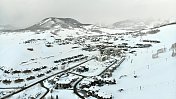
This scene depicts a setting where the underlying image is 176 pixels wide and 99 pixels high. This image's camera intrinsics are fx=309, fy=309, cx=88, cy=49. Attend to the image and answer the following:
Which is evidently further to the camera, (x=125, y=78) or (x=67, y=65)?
(x=67, y=65)

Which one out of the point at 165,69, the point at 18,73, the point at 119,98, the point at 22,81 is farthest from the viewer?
the point at 18,73

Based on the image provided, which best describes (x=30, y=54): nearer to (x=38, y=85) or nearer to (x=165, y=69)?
(x=38, y=85)

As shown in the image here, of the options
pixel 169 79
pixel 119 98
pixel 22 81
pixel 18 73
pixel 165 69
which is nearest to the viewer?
pixel 119 98

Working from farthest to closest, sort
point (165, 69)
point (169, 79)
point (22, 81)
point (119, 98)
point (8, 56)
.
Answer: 1. point (8, 56)
2. point (22, 81)
3. point (165, 69)
4. point (169, 79)
5. point (119, 98)

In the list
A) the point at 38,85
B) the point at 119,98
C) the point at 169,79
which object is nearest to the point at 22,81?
the point at 38,85

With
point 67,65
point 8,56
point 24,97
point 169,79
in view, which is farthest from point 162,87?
point 8,56

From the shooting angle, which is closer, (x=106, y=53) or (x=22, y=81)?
(x=22, y=81)

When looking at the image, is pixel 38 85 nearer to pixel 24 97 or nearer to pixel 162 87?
pixel 24 97

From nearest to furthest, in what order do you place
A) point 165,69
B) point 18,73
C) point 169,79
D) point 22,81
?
point 169,79, point 165,69, point 22,81, point 18,73

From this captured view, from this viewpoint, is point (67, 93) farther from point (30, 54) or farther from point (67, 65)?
point (30, 54)
